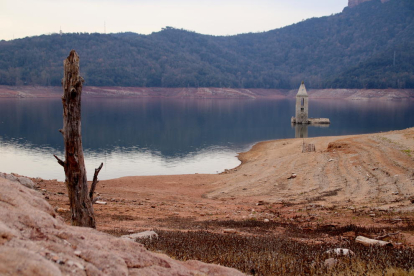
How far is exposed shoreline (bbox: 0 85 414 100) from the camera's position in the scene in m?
133

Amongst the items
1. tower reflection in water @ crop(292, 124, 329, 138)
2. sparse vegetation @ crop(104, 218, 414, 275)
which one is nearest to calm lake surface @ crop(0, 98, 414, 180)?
tower reflection in water @ crop(292, 124, 329, 138)

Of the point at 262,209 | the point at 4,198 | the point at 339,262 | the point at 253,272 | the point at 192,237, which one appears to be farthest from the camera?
the point at 262,209

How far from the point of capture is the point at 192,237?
729cm

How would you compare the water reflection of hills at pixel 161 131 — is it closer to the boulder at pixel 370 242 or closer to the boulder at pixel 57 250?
the boulder at pixel 370 242

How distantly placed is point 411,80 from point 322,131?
363ft

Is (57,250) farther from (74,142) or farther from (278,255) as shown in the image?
(74,142)

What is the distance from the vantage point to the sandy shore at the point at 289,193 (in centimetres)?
1102

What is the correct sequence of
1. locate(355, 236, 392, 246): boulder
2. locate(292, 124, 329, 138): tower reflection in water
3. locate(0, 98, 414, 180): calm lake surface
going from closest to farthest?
locate(355, 236, 392, 246): boulder, locate(0, 98, 414, 180): calm lake surface, locate(292, 124, 329, 138): tower reflection in water

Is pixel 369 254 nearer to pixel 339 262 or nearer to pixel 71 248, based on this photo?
pixel 339 262

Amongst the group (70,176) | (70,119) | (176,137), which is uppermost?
(70,119)

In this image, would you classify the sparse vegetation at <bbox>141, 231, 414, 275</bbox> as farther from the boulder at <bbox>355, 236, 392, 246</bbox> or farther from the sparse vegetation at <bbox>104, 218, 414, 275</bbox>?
the boulder at <bbox>355, 236, 392, 246</bbox>

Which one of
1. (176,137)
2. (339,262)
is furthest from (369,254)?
(176,137)

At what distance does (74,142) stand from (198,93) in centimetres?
15545

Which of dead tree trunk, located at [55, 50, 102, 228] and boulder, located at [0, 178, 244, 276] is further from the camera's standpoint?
dead tree trunk, located at [55, 50, 102, 228]
